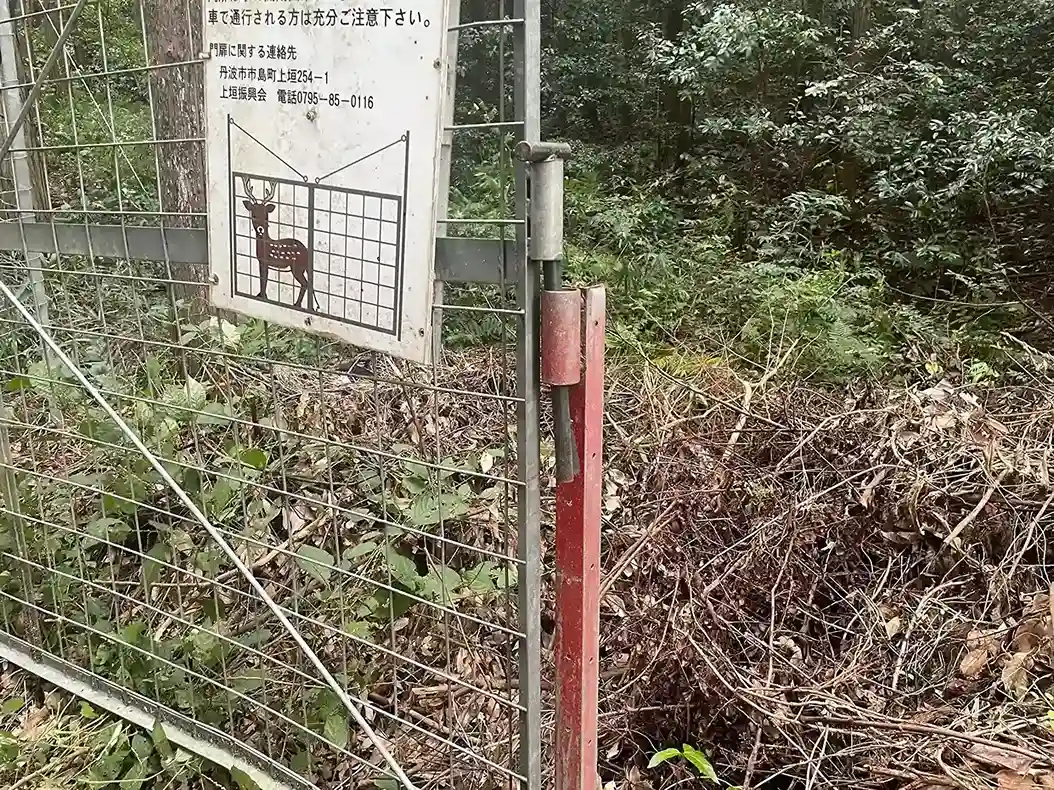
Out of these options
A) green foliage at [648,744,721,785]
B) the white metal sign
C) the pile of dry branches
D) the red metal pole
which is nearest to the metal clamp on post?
the red metal pole

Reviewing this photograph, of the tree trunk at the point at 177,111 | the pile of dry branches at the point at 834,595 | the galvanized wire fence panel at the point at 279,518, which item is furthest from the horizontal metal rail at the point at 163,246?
the pile of dry branches at the point at 834,595

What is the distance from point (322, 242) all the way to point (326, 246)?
0.4 inches

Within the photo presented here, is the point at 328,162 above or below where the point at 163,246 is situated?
above

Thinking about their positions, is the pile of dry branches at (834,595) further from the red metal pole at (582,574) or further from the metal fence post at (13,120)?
the metal fence post at (13,120)

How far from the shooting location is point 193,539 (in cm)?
248

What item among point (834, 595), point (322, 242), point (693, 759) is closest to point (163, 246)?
point (322, 242)

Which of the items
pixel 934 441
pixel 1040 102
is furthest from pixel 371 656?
pixel 1040 102

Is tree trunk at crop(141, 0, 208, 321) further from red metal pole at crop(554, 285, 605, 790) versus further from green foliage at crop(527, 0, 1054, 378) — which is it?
green foliage at crop(527, 0, 1054, 378)

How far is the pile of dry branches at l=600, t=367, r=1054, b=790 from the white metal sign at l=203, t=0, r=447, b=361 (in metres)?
1.31

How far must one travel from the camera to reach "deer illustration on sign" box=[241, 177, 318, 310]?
159 centimetres

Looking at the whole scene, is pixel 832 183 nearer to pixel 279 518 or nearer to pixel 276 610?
pixel 279 518

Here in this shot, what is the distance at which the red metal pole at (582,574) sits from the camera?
1394 mm

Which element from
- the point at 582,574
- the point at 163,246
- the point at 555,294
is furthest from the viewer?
the point at 163,246

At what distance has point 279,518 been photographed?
2744 mm
